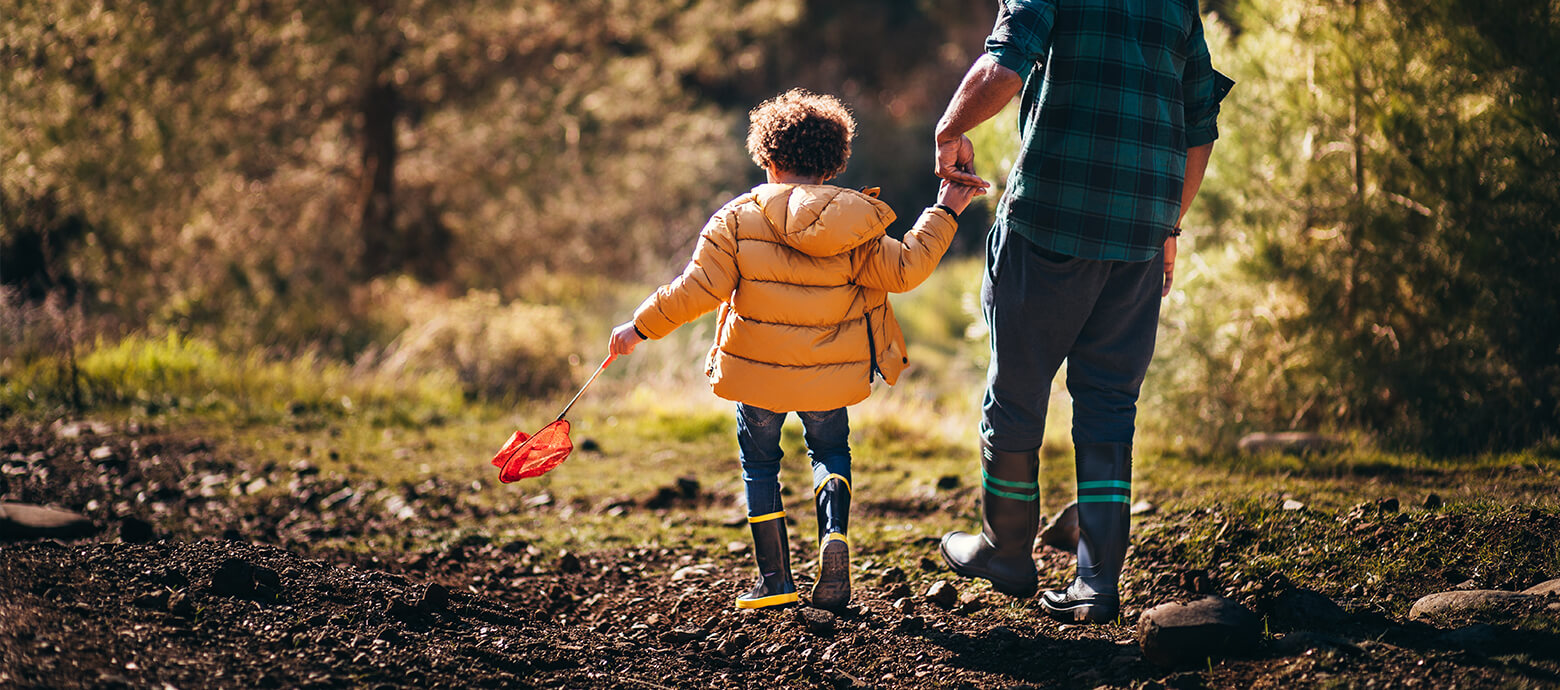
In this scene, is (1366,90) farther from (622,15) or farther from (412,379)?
(622,15)

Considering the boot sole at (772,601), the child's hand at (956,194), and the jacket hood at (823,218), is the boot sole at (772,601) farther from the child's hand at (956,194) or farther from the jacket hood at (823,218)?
the child's hand at (956,194)

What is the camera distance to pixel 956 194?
320cm

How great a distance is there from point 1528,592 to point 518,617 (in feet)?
9.21

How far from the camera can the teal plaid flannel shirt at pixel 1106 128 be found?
3025 mm

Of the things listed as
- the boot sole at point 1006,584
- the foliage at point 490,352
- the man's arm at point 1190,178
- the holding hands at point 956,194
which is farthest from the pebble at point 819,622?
the foliage at point 490,352

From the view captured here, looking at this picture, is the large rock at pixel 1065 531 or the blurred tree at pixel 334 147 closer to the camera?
the large rock at pixel 1065 531

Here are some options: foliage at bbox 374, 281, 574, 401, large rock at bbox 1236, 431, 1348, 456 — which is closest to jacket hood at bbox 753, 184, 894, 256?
large rock at bbox 1236, 431, 1348, 456

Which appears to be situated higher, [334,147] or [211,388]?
[334,147]

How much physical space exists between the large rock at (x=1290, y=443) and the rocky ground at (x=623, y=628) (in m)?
1.54

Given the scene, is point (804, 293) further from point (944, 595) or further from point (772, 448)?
point (944, 595)

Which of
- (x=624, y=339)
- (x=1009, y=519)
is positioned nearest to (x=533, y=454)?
(x=624, y=339)

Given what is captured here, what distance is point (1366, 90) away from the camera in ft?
17.4

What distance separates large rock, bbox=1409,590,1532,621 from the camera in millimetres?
2793

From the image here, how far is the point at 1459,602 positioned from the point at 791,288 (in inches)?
76.6
